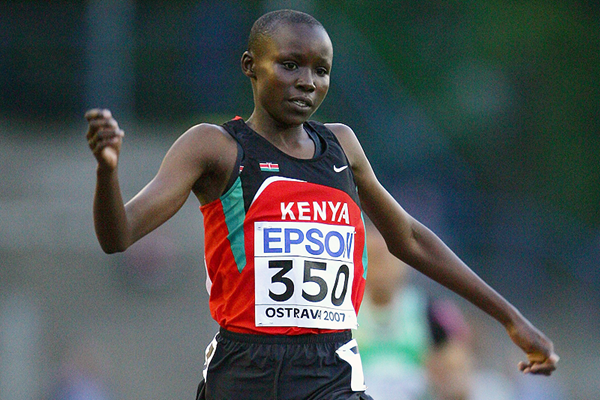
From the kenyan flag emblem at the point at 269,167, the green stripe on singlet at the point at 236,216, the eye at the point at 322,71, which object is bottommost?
the green stripe on singlet at the point at 236,216

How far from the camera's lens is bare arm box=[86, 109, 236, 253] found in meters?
3.00

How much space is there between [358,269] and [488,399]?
22.6 ft

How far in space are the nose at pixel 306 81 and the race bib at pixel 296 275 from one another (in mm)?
542

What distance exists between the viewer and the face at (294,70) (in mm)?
3674

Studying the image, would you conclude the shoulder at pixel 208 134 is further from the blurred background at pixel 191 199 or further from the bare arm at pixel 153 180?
the blurred background at pixel 191 199

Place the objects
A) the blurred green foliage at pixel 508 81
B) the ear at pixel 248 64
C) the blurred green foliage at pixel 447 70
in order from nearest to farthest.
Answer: the ear at pixel 248 64 < the blurred green foliage at pixel 447 70 < the blurred green foliage at pixel 508 81

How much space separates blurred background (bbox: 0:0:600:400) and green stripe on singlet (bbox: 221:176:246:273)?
293 inches

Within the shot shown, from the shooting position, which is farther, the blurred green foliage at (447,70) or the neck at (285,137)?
the blurred green foliage at (447,70)

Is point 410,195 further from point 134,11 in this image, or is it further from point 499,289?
point 134,11

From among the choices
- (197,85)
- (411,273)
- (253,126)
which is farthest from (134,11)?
(253,126)

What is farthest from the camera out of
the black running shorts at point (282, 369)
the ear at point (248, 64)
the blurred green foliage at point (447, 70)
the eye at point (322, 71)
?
the blurred green foliage at point (447, 70)

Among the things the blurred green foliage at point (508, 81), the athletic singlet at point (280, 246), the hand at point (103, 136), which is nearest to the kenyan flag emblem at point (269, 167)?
the athletic singlet at point (280, 246)

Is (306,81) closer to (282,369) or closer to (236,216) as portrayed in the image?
(236,216)

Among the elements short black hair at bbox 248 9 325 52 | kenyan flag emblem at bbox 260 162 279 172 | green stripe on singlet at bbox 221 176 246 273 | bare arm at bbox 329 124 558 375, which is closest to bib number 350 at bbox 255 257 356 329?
green stripe on singlet at bbox 221 176 246 273
